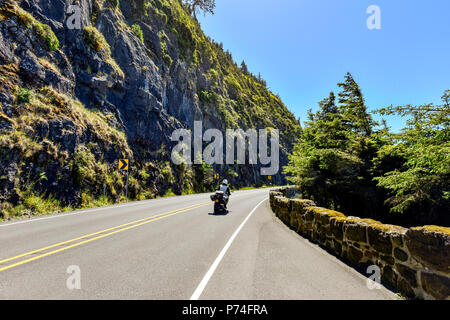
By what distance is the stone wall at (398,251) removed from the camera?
328 centimetres

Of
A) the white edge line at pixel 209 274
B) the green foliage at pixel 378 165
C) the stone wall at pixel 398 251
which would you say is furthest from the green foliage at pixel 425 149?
the white edge line at pixel 209 274

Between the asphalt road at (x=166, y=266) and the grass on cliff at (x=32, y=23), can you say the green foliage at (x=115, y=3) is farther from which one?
the asphalt road at (x=166, y=266)

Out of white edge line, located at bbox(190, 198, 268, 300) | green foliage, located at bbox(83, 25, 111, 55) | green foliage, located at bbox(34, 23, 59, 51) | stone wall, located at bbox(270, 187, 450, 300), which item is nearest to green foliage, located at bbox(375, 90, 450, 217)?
stone wall, located at bbox(270, 187, 450, 300)

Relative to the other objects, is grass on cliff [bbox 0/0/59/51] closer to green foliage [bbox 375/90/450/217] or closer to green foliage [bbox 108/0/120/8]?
green foliage [bbox 108/0/120/8]

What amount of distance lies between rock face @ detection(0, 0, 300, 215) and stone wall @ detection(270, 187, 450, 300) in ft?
43.1

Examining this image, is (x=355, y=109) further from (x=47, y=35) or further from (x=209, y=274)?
(x=47, y=35)

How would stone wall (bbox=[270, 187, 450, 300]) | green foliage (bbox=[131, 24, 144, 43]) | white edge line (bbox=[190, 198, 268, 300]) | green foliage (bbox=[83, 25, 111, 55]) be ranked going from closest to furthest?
stone wall (bbox=[270, 187, 450, 300])
white edge line (bbox=[190, 198, 268, 300])
green foliage (bbox=[83, 25, 111, 55])
green foliage (bbox=[131, 24, 144, 43])

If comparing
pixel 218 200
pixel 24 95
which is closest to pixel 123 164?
pixel 24 95

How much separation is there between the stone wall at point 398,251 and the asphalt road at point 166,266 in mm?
391

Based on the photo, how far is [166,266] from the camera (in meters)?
4.51

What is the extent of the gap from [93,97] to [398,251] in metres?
22.0

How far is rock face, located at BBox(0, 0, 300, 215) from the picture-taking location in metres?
11.7

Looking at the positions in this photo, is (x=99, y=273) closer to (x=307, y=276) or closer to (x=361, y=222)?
(x=307, y=276)
